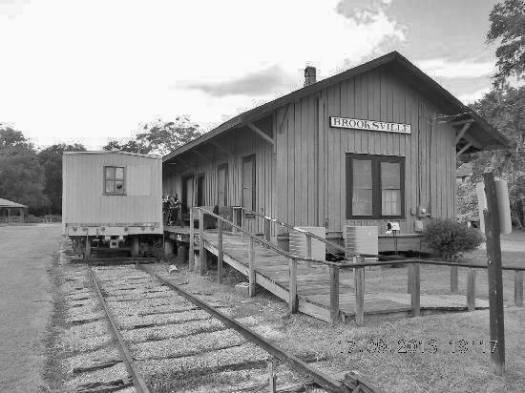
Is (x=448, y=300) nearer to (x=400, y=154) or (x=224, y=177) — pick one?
(x=400, y=154)

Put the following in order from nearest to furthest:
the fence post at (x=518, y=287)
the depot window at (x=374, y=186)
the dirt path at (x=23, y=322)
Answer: the dirt path at (x=23, y=322), the fence post at (x=518, y=287), the depot window at (x=374, y=186)

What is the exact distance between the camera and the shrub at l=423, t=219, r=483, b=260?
1352cm

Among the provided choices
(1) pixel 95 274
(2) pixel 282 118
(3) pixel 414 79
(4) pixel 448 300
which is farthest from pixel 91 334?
(3) pixel 414 79

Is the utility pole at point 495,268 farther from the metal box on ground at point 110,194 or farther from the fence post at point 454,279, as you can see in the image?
the metal box on ground at point 110,194

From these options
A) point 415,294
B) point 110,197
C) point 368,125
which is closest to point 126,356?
point 415,294

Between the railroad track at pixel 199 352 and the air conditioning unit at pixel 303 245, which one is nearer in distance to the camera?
the railroad track at pixel 199 352

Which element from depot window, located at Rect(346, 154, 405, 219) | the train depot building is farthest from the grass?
depot window, located at Rect(346, 154, 405, 219)

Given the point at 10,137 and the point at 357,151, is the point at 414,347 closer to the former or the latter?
the point at 357,151

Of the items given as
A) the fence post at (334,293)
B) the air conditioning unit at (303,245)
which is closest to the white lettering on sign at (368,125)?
the air conditioning unit at (303,245)

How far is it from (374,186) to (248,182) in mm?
3396

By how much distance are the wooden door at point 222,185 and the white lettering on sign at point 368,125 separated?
4441 mm

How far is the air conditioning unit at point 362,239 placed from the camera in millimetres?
12836

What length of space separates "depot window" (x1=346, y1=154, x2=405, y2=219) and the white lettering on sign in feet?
2.36

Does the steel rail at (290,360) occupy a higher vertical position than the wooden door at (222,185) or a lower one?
lower
